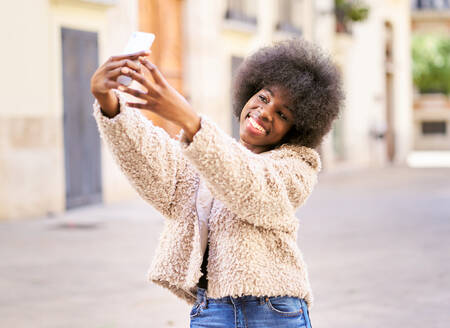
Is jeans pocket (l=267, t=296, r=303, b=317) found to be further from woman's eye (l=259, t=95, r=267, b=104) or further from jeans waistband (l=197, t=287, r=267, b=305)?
woman's eye (l=259, t=95, r=267, b=104)

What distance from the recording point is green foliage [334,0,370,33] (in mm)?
21547

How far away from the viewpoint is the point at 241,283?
2.09m

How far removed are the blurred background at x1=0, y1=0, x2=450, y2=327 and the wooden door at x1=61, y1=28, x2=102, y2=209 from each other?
2cm

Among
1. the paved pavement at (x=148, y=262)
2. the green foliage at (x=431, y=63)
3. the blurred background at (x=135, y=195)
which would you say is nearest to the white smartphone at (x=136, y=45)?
the blurred background at (x=135, y=195)

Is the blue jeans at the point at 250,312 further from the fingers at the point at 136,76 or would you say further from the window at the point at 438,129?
the window at the point at 438,129

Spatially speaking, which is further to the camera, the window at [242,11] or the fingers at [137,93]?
the window at [242,11]

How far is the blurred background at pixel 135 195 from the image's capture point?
5504mm

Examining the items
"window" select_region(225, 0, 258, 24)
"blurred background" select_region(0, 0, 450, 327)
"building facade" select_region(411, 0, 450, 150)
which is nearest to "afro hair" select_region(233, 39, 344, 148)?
"blurred background" select_region(0, 0, 450, 327)

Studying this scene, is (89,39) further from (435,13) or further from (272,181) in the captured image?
(435,13)

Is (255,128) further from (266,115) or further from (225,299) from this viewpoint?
(225,299)

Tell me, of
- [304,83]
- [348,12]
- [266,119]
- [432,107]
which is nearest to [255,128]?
[266,119]

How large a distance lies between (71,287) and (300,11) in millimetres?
15153

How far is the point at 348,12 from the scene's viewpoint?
71.1 feet

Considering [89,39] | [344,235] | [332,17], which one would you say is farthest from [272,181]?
[332,17]
